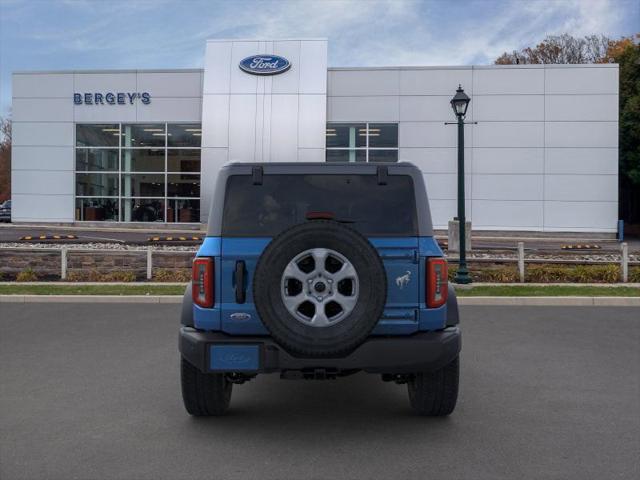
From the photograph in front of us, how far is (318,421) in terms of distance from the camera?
4.77m

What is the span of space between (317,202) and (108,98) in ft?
102

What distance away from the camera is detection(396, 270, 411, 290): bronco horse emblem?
13.6 ft

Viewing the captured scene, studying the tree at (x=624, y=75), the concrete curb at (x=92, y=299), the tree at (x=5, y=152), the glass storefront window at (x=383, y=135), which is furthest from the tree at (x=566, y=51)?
the tree at (x=5, y=152)

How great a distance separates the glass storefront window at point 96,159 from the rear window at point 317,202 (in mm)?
31135

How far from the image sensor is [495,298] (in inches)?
460

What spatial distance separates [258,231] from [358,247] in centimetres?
80

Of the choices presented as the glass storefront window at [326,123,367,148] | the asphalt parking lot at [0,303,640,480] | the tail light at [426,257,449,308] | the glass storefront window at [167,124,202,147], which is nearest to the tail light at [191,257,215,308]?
the asphalt parking lot at [0,303,640,480]

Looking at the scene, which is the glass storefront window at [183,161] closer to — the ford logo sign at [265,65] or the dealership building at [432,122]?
the dealership building at [432,122]

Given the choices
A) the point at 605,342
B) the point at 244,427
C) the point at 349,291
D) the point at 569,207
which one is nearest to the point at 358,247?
the point at 349,291

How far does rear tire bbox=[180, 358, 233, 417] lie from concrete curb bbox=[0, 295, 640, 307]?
7.00 meters

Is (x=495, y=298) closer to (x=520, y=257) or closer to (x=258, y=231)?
(x=520, y=257)

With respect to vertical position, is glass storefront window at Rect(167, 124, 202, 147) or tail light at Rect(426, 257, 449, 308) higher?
glass storefront window at Rect(167, 124, 202, 147)

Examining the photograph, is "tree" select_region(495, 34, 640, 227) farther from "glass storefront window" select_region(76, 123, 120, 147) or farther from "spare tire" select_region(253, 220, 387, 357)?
"spare tire" select_region(253, 220, 387, 357)

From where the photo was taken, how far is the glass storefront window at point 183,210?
32906mm
